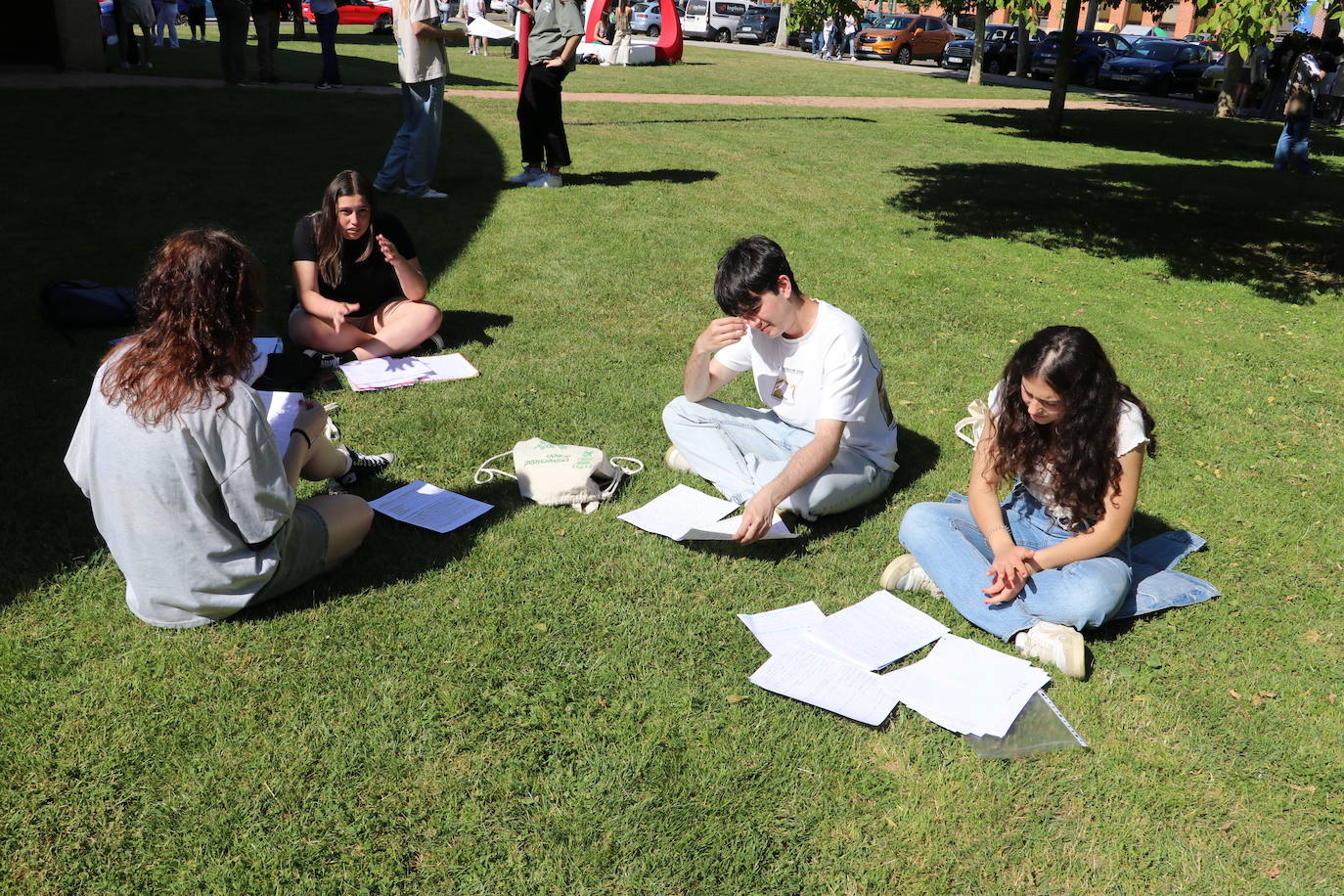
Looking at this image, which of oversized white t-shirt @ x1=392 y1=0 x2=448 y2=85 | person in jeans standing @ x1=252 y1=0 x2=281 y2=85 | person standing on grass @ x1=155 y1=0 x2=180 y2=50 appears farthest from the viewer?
person standing on grass @ x1=155 y1=0 x2=180 y2=50

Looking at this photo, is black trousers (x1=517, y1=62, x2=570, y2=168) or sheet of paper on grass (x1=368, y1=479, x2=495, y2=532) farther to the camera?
black trousers (x1=517, y1=62, x2=570, y2=168)

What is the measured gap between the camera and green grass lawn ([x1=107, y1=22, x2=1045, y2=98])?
60.0 ft

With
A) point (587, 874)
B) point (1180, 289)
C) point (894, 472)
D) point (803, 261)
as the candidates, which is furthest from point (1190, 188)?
point (587, 874)

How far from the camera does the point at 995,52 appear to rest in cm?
3186

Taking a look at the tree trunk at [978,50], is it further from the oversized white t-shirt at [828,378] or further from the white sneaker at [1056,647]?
the white sneaker at [1056,647]

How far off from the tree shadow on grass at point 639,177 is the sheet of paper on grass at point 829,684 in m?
7.99

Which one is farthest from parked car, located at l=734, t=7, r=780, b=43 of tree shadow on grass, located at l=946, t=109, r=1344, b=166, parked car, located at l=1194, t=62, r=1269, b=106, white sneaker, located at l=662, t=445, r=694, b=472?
white sneaker, located at l=662, t=445, r=694, b=472

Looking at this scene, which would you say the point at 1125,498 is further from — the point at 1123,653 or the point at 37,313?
the point at 37,313

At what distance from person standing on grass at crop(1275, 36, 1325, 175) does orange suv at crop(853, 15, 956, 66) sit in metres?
22.8

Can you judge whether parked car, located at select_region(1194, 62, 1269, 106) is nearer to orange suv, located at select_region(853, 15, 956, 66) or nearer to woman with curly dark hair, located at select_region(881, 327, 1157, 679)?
orange suv, located at select_region(853, 15, 956, 66)

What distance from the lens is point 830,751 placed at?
2883 mm

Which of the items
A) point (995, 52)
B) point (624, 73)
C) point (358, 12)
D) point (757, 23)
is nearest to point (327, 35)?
point (624, 73)

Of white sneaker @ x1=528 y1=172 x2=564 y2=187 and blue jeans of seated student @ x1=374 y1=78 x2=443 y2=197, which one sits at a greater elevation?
blue jeans of seated student @ x1=374 y1=78 x2=443 y2=197

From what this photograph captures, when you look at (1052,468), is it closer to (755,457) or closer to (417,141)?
(755,457)
